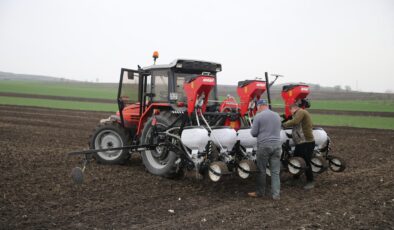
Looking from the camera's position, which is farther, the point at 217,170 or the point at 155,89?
the point at 155,89

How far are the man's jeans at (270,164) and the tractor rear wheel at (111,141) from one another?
11.6 feet

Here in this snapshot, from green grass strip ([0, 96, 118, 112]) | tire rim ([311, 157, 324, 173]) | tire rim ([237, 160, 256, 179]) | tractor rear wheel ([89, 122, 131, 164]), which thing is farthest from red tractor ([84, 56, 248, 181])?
green grass strip ([0, 96, 118, 112])

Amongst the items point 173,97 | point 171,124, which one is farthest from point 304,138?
point 173,97

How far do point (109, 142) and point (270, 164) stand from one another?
4262mm

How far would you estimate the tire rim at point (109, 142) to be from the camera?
32.3ft

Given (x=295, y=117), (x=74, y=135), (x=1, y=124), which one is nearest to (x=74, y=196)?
(x=295, y=117)

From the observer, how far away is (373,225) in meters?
5.69

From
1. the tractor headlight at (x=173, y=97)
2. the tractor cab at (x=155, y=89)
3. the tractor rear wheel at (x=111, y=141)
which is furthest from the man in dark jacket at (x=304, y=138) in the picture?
the tractor rear wheel at (x=111, y=141)

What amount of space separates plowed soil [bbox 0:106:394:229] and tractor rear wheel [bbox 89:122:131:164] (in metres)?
0.24

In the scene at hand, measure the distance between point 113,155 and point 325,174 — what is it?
15.5 ft

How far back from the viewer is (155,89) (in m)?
9.32

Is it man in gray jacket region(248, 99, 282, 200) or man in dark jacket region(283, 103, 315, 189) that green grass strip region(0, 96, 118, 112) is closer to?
man in dark jacket region(283, 103, 315, 189)

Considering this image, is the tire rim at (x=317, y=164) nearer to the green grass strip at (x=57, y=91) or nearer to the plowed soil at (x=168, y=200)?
the plowed soil at (x=168, y=200)

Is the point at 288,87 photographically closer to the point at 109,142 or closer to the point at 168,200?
the point at 168,200
